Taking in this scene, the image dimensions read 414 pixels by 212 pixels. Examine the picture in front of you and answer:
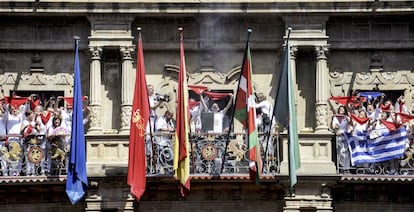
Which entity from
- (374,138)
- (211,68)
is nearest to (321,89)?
(374,138)

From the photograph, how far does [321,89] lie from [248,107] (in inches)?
92.1

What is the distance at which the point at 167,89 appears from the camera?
31.4m

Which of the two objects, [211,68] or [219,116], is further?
[211,68]

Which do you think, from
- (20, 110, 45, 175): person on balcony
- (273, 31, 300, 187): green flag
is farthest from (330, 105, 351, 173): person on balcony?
(20, 110, 45, 175): person on balcony

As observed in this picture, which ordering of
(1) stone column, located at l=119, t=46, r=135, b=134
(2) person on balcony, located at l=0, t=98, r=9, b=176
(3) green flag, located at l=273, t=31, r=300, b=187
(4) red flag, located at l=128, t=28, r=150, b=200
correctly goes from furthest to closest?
(1) stone column, located at l=119, t=46, r=135, b=134
(2) person on balcony, located at l=0, t=98, r=9, b=176
(4) red flag, located at l=128, t=28, r=150, b=200
(3) green flag, located at l=273, t=31, r=300, b=187

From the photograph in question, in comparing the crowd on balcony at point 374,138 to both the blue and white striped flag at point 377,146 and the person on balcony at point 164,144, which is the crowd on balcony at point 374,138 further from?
the person on balcony at point 164,144

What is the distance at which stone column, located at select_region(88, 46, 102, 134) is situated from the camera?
3066 cm

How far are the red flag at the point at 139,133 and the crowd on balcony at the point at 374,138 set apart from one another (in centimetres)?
463

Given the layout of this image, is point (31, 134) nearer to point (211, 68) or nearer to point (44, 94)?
point (44, 94)

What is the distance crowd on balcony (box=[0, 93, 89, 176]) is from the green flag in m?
4.78

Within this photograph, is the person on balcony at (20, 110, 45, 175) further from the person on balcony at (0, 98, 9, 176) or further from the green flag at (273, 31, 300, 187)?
the green flag at (273, 31, 300, 187)

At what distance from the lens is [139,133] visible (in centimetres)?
2927

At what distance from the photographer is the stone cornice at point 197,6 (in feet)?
101

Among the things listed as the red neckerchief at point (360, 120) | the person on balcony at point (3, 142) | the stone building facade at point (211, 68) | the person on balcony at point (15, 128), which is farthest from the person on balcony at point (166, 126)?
the red neckerchief at point (360, 120)
